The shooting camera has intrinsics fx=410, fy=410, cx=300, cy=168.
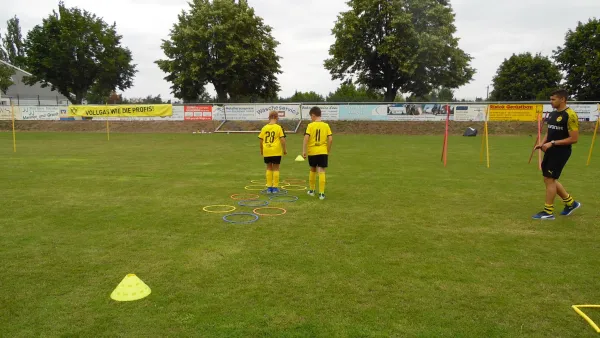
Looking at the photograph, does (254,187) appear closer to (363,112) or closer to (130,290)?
(130,290)

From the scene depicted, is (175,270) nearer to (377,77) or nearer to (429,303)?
(429,303)

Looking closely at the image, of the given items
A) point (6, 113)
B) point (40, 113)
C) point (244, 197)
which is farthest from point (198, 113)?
point (244, 197)

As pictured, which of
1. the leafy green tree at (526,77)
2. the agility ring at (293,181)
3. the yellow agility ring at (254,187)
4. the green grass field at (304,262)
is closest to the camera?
the green grass field at (304,262)

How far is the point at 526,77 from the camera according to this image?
190ft

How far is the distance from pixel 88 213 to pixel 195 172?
5055mm

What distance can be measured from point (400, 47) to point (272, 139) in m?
34.8

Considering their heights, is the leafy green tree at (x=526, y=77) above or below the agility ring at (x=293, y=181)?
above

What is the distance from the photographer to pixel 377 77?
1753 inches

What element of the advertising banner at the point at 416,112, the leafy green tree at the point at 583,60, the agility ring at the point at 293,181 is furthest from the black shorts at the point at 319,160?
the leafy green tree at the point at 583,60

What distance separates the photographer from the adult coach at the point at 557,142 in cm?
670

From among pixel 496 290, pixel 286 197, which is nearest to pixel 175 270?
pixel 496 290

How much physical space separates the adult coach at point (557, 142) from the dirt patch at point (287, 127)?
24.9 metres

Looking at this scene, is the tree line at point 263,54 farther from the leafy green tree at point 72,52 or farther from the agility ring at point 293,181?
the agility ring at point 293,181

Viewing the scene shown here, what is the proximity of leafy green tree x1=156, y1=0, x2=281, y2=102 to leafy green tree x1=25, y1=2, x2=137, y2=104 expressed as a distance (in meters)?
11.1
